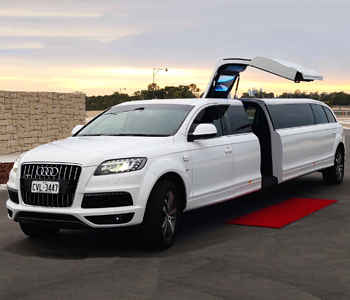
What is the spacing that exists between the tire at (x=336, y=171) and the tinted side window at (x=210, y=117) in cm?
496

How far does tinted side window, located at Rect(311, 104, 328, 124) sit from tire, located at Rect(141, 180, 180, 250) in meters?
5.98

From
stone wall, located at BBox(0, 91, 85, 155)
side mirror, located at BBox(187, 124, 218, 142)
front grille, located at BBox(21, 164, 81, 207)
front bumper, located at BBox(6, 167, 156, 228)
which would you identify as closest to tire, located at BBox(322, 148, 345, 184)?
side mirror, located at BBox(187, 124, 218, 142)

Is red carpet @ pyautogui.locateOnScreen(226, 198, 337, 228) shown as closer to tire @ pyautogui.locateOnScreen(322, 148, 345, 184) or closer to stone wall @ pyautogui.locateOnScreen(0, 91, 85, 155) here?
tire @ pyautogui.locateOnScreen(322, 148, 345, 184)

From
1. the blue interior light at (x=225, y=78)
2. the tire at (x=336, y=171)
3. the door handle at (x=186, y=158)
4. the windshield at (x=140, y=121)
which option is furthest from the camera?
the tire at (x=336, y=171)

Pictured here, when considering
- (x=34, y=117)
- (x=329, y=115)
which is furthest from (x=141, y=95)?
(x=329, y=115)

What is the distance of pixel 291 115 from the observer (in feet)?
36.7

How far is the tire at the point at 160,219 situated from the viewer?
6.80m

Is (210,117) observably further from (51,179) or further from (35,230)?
(35,230)

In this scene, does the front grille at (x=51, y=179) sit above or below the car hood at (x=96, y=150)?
below

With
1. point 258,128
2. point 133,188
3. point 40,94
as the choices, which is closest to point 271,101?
point 258,128

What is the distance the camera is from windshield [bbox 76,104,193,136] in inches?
311

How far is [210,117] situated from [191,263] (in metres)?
2.74

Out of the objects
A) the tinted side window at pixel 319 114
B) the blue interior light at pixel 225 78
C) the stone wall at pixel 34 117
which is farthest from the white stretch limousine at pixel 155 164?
the stone wall at pixel 34 117

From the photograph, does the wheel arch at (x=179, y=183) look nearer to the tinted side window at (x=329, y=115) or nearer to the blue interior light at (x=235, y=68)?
the blue interior light at (x=235, y=68)
